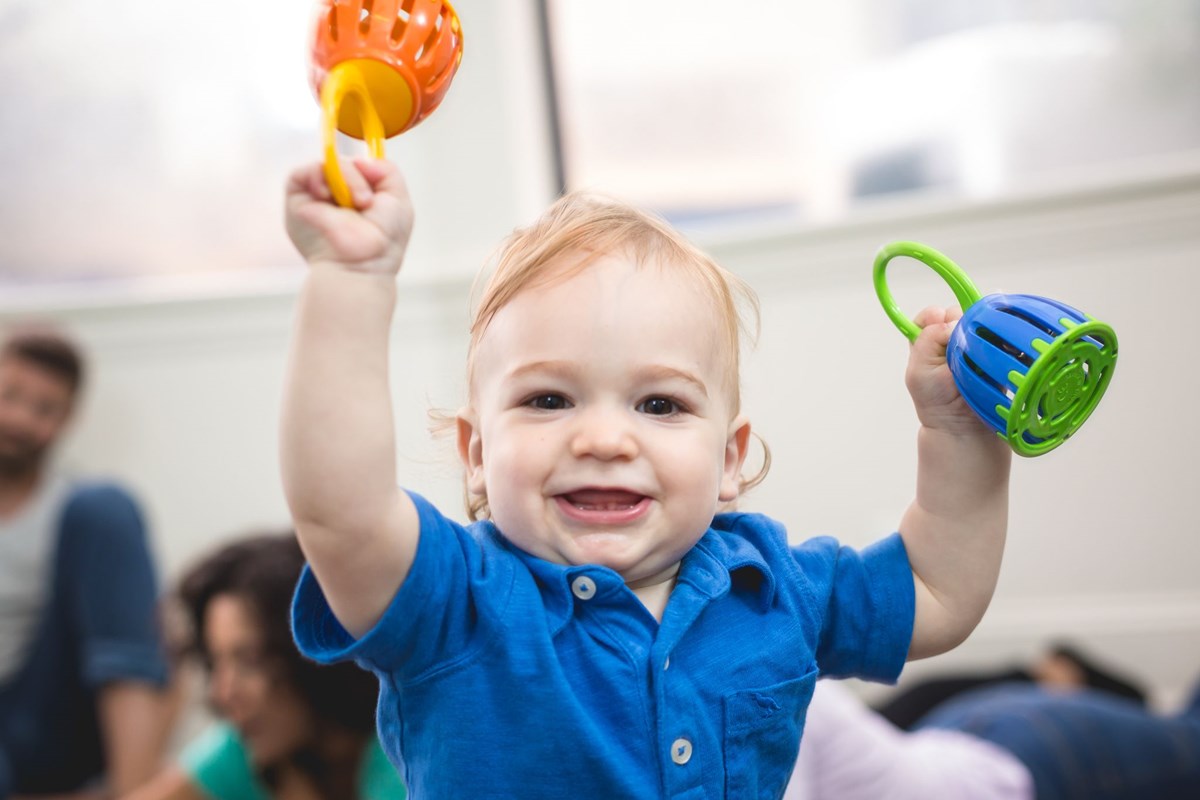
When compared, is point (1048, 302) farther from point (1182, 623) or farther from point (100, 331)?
point (100, 331)

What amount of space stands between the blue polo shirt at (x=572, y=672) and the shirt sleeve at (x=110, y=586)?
60.4 inches

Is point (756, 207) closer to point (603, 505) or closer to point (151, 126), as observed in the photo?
point (151, 126)

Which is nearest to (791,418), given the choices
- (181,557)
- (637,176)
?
(637,176)

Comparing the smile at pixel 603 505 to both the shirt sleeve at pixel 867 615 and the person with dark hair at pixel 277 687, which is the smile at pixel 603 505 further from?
the person with dark hair at pixel 277 687

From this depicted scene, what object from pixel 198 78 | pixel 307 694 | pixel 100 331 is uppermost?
pixel 198 78

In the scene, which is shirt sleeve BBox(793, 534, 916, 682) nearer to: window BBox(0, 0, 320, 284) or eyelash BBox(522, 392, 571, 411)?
eyelash BBox(522, 392, 571, 411)

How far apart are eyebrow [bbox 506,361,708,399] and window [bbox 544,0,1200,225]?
175 cm

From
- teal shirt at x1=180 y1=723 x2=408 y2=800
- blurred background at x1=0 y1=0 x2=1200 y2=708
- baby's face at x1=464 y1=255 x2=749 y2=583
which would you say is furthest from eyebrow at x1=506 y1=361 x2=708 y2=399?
blurred background at x1=0 y1=0 x2=1200 y2=708

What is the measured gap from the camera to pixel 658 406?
63 centimetres

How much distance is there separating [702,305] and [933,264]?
13 centimetres

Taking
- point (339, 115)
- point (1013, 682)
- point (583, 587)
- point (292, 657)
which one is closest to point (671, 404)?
point (583, 587)

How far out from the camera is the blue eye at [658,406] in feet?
2.04

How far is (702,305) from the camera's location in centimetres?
64

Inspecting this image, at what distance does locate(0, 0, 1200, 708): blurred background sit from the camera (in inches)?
84.4
